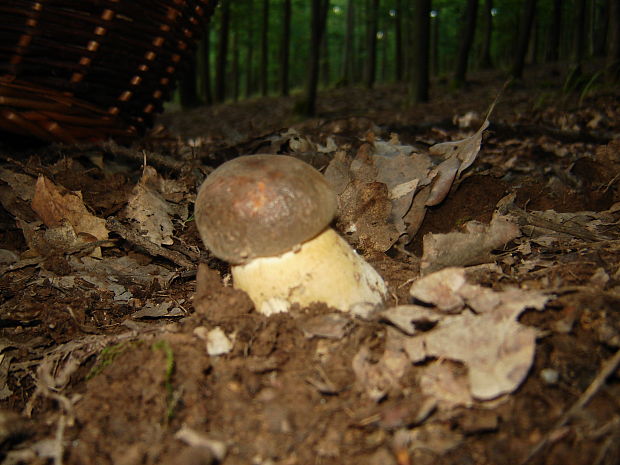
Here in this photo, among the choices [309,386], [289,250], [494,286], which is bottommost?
[309,386]

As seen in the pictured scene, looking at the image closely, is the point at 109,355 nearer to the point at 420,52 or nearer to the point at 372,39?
the point at 420,52

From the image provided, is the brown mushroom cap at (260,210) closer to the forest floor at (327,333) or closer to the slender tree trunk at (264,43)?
the forest floor at (327,333)

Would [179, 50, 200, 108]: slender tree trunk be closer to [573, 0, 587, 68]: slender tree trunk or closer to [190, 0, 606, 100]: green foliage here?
[190, 0, 606, 100]: green foliage

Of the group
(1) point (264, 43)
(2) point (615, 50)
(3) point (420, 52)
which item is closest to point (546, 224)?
(2) point (615, 50)

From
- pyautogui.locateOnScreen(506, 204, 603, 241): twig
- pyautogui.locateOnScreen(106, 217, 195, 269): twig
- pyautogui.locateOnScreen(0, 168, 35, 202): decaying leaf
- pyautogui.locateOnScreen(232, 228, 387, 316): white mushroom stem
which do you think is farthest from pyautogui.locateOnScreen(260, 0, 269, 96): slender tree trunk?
pyautogui.locateOnScreen(232, 228, 387, 316): white mushroom stem

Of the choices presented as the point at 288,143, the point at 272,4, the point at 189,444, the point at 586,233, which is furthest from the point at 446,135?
the point at 272,4

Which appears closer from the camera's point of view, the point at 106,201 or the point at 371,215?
the point at 371,215

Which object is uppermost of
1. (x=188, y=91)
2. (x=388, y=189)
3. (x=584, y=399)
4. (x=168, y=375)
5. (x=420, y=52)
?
(x=420, y=52)

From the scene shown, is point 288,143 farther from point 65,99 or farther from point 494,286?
point 494,286
